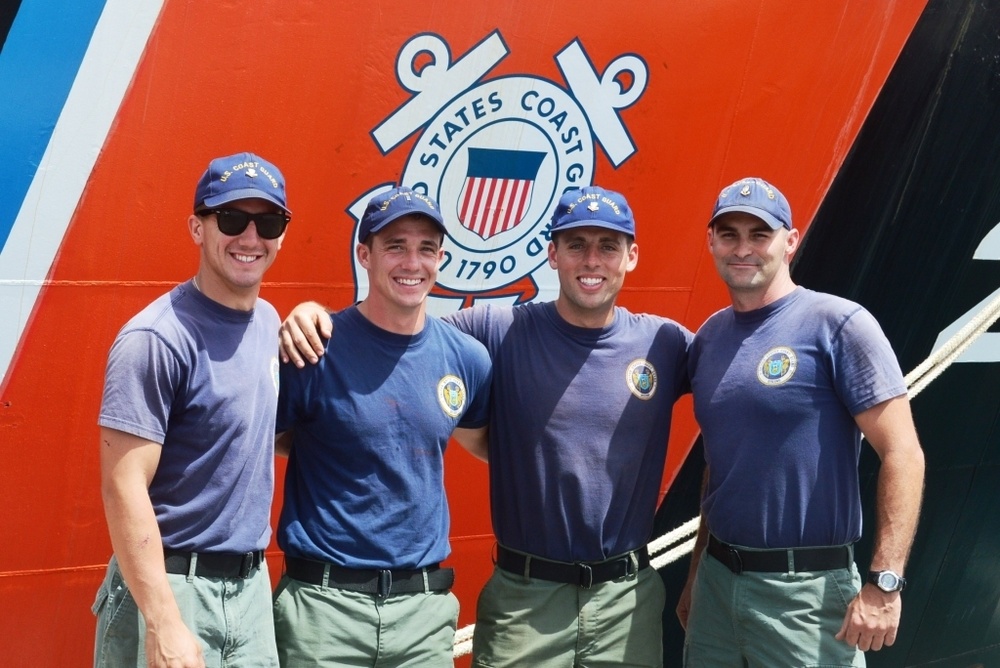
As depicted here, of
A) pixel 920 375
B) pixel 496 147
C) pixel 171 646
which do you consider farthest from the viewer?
pixel 920 375

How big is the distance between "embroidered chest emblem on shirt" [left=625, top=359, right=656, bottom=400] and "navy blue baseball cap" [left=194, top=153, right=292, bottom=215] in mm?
973

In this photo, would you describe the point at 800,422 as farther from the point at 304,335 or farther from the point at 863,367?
the point at 304,335

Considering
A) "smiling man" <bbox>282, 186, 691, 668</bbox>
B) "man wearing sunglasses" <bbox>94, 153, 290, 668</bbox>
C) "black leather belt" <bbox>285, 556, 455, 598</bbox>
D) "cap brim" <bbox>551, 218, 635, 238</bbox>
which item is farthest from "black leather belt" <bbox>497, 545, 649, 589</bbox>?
"cap brim" <bbox>551, 218, 635, 238</bbox>

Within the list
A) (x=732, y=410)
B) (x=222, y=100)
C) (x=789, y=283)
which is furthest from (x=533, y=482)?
(x=222, y=100)

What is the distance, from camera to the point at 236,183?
8.28 ft

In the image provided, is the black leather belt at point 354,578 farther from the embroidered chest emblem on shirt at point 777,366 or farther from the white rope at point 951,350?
the white rope at point 951,350

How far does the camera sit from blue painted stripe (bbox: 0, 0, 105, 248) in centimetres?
289

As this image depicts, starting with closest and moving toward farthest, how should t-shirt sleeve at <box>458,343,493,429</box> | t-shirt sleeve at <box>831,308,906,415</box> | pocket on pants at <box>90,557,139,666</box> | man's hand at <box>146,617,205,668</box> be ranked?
man's hand at <box>146,617,205,668</box>, pocket on pants at <box>90,557,139,666</box>, t-shirt sleeve at <box>831,308,906,415</box>, t-shirt sleeve at <box>458,343,493,429</box>

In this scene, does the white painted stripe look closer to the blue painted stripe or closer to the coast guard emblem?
the blue painted stripe

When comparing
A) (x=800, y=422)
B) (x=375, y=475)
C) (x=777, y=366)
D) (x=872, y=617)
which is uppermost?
(x=777, y=366)

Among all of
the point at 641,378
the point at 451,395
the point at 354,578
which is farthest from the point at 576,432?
the point at 354,578

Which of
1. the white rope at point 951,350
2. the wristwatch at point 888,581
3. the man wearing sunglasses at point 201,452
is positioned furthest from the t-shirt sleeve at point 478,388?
the white rope at point 951,350

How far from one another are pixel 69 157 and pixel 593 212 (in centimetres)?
129

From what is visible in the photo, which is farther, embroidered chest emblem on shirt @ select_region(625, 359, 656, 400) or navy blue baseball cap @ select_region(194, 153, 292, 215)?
embroidered chest emblem on shirt @ select_region(625, 359, 656, 400)
